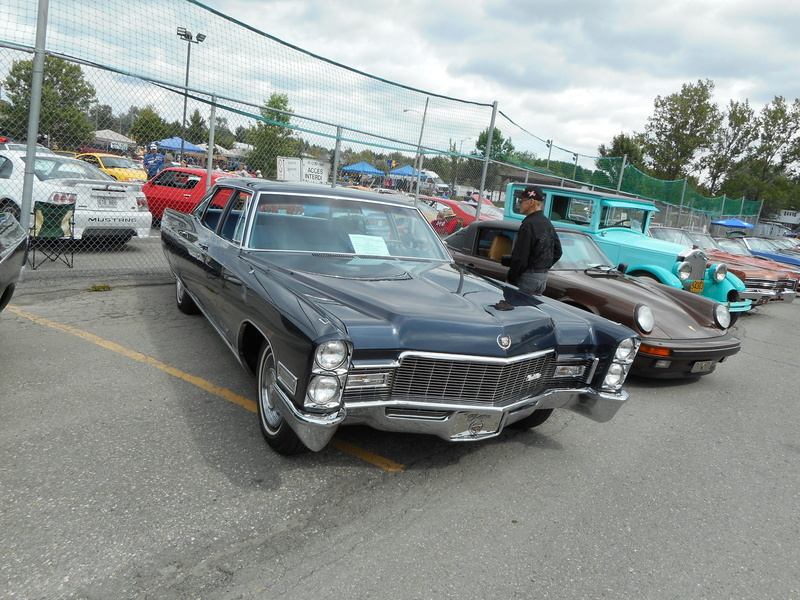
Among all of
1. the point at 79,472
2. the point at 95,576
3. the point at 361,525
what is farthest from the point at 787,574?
the point at 79,472

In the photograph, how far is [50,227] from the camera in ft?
22.5

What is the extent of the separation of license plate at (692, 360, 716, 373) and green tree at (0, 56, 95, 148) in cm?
695

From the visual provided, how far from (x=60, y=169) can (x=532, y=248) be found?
749 cm

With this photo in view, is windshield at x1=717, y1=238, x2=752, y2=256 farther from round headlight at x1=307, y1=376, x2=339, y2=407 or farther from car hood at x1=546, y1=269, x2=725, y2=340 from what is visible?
round headlight at x1=307, y1=376, x2=339, y2=407

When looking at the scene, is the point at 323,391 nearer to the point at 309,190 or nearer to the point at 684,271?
the point at 309,190

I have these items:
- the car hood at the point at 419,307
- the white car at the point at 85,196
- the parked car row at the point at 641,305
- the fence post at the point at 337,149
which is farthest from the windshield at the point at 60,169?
the car hood at the point at 419,307

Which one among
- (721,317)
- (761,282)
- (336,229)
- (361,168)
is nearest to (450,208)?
(361,168)

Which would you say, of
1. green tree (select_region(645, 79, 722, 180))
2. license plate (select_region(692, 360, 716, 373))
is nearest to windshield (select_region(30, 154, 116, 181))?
license plate (select_region(692, 360, 716, 373))

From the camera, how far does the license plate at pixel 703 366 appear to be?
5.29 metres

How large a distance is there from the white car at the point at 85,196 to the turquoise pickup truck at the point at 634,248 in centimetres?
601

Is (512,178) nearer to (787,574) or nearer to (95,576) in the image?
(787,574)

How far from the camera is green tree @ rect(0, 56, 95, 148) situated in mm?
6172

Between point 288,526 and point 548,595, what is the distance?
1.17 metres

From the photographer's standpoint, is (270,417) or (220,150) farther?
(220,150)
